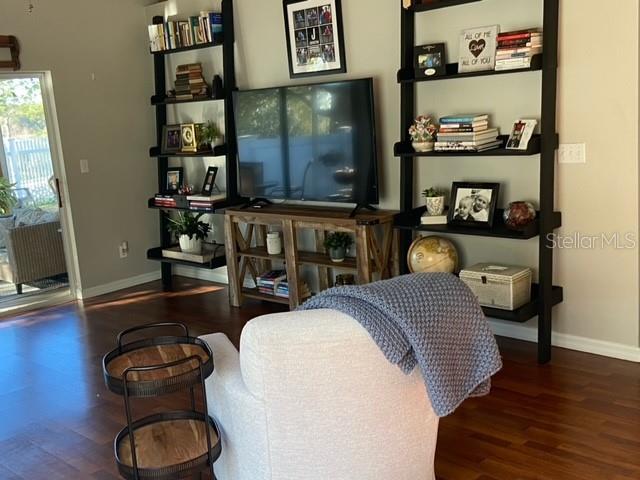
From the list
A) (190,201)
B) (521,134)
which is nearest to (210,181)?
(190,201)

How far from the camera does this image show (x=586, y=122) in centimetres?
368

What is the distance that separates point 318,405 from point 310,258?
281 cm

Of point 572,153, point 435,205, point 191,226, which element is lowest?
point 191,226

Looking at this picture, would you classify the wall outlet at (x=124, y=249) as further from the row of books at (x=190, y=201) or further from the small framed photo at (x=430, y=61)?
the small framed photo at (x=430, y=61)

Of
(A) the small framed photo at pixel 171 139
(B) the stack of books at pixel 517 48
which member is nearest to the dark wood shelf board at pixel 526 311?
(B) the stack of books at pixel 517 48

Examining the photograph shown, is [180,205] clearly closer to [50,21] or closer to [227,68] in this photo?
[227,68]

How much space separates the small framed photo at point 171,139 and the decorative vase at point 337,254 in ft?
6.20

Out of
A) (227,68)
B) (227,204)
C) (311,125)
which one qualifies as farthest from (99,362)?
(227,68)

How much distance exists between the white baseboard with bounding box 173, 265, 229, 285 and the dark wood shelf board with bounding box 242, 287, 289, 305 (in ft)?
2.09

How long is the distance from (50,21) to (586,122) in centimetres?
419

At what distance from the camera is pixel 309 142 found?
4781mm

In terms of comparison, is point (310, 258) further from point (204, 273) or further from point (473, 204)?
point (204, 273)

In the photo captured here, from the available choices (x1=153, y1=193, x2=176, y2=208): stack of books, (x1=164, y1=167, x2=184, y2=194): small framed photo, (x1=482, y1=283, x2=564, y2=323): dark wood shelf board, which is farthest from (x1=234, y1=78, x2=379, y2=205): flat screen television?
(x1=482, y1=283, x2=564, y2=323): dark wood shelf board

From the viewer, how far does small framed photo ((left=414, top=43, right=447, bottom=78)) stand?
4.02 m
